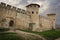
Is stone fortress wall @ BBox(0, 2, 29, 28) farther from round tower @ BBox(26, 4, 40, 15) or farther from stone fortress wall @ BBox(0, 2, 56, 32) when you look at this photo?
round tower @ BBox(26, 4, 40, 15)

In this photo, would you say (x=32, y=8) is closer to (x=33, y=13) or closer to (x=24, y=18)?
(x=33, y=13)

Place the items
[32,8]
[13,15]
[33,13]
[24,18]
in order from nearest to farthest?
[13,15] < [24,18] < [32,8] < [33,13]

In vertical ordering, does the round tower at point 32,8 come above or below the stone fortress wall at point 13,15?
above

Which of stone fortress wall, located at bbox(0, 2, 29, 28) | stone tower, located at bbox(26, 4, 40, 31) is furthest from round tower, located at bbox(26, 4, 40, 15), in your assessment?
stone fortress wall, located at bbox(0, 2, 29, 28)

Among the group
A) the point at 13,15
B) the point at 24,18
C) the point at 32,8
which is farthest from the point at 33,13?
the point at 13,15

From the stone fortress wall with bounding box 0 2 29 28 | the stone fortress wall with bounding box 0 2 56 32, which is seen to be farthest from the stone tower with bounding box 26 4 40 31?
the stone fortress wall with bounding box 0 2 29 28

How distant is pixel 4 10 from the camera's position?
919 inches

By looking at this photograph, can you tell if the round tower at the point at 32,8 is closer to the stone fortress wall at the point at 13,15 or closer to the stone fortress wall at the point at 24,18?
the stone fortress wall at the point at 24,18

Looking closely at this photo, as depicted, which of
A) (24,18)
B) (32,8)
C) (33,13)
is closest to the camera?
(24,18)

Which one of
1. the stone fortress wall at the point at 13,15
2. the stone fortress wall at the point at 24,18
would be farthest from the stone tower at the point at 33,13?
the stone fortress wall at the point at 13,15

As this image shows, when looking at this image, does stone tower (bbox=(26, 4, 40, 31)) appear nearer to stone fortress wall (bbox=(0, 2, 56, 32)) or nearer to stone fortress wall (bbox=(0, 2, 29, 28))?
stone fortress wall (bbox=(0, 2, 56, 32))

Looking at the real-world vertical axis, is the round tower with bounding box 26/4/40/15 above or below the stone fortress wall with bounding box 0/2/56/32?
above

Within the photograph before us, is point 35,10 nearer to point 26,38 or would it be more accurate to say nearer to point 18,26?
point 18,26

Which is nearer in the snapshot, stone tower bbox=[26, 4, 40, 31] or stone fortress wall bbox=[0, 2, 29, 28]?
stone fortress wall bbox=[0, 2, 29, 28]
